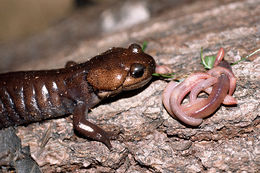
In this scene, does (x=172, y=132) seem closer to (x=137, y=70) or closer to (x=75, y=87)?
(x=137, y=70)

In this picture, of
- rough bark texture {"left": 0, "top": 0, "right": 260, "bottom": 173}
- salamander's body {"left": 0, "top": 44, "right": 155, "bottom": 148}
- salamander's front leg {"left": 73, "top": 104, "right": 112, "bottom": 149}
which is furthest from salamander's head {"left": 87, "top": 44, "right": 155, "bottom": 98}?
salamander's front leg {"left": 73, "top": 104, "right": 112, "bottom": 149}

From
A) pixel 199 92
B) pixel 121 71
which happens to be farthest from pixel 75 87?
pixel 199 92

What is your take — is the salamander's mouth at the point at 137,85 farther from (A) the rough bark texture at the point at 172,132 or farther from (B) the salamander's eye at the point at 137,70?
(A) the rough bark texture at the point at 172,132

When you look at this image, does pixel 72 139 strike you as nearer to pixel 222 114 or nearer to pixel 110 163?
pixel 110 163

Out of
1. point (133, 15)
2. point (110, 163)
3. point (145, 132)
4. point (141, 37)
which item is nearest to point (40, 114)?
point (110, 163)

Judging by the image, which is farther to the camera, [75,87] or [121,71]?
[75,87]

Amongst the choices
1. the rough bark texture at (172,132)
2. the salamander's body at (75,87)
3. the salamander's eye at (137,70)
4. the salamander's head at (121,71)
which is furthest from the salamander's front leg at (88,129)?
the salamander's eye at (137,70)
